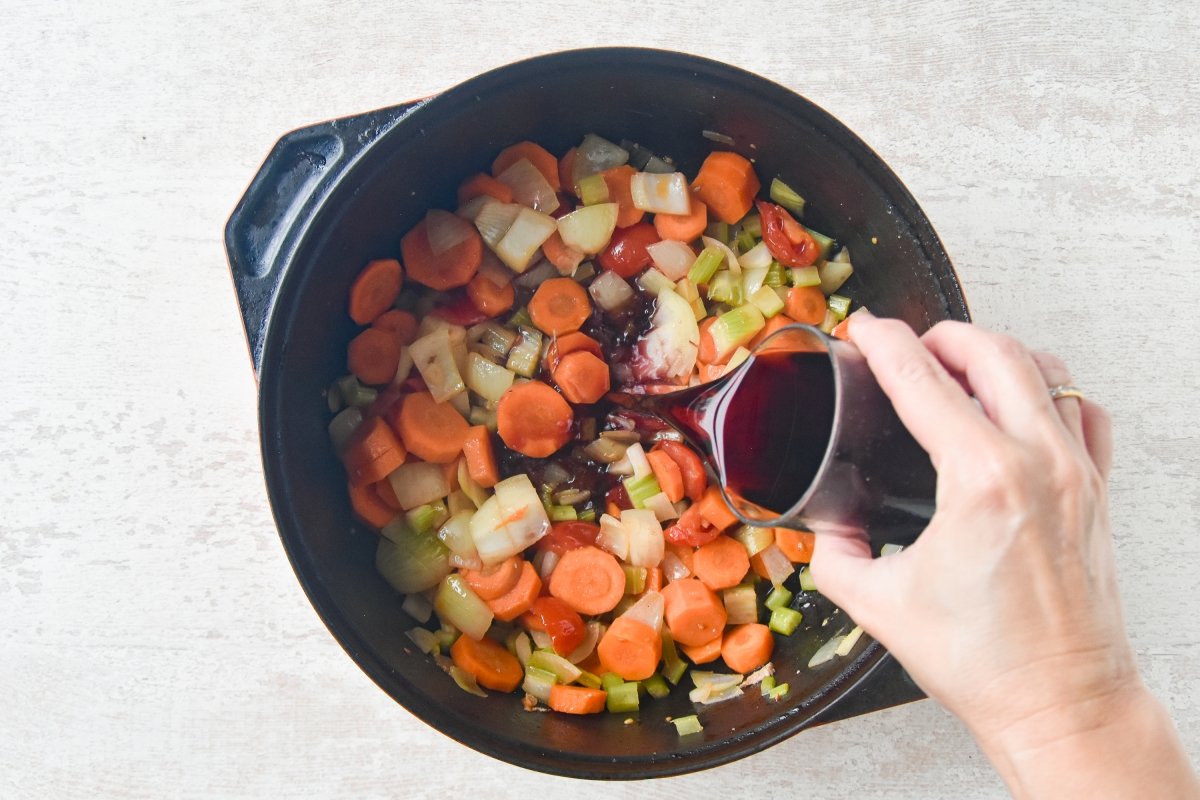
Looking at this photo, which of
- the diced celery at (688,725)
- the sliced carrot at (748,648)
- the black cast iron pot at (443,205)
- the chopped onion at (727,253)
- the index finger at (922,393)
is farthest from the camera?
the chopped onion at (727,253)

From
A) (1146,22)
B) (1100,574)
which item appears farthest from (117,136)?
(1146,22)

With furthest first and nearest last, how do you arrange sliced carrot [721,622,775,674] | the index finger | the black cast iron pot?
sliced carrot [721,622,775,674]
the black cast iron pot
the index finger

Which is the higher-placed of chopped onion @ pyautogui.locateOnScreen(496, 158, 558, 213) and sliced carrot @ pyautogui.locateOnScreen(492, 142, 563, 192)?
sliced carrot @ pyautogui.locateOnScreen(492, 142, 563, 192)

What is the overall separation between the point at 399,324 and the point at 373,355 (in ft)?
0.32

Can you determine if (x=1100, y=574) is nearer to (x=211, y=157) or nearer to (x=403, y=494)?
(x=403, y=494)

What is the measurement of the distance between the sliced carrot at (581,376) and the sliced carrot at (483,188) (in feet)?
1.33

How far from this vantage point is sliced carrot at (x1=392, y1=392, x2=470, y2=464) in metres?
1.99

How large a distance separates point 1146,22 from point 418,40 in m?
1.88

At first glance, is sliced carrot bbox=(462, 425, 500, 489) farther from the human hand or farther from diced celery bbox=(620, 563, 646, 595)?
the human hand

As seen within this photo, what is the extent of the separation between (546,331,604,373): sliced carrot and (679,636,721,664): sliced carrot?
72cm

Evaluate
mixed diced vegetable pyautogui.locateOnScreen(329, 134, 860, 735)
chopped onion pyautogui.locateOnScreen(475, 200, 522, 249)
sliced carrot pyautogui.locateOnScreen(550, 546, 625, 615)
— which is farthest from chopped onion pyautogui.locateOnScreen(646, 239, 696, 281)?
sliced carrot pyautogui.locateOnScreen(550, 546, 625, 615)

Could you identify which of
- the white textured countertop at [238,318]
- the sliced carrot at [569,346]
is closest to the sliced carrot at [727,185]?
the white textured countertop at [238,318]

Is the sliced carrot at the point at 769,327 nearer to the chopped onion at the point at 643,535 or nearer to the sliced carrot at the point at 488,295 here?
the chopped onion at the point at 643,535

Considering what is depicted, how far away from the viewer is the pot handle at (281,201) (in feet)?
5.70
